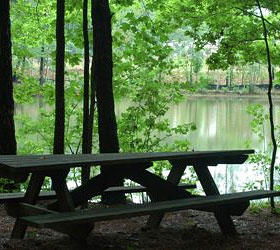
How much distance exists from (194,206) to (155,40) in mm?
5569

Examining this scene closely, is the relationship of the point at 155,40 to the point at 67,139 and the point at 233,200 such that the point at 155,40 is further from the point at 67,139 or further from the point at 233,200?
the point at 233,200

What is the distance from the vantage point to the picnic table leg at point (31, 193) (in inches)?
148

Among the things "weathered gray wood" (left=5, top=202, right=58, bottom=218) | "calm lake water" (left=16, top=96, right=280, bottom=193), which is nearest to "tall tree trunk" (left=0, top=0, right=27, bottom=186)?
"weathered gray wood" (left=5, top=202, right=58, bottom=218)

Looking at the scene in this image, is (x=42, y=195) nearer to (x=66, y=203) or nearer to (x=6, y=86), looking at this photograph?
(x=66, y=203)

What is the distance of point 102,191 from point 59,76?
108 inches

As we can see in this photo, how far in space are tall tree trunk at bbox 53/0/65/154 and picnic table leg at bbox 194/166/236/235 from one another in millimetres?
2701

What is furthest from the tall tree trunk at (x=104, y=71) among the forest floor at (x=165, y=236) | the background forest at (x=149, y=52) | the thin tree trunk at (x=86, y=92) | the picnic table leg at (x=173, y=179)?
the picnic table leg at (x=173, y=179)

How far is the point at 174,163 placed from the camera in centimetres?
474

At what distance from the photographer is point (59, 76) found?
21.3ft

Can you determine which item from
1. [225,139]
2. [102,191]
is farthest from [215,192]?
[225,139]

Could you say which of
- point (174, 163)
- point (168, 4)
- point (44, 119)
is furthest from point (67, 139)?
point (174, 163)

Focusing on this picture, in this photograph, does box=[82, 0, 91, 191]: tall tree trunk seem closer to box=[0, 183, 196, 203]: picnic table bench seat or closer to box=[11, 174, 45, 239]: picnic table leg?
box=[0, 183, 196, 203]: picnic table bench seat

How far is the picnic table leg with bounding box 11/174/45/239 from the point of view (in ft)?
12.4

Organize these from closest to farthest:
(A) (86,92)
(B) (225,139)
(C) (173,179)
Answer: (C) (173,179) < (A) (86,92) < (B) (225,139)
